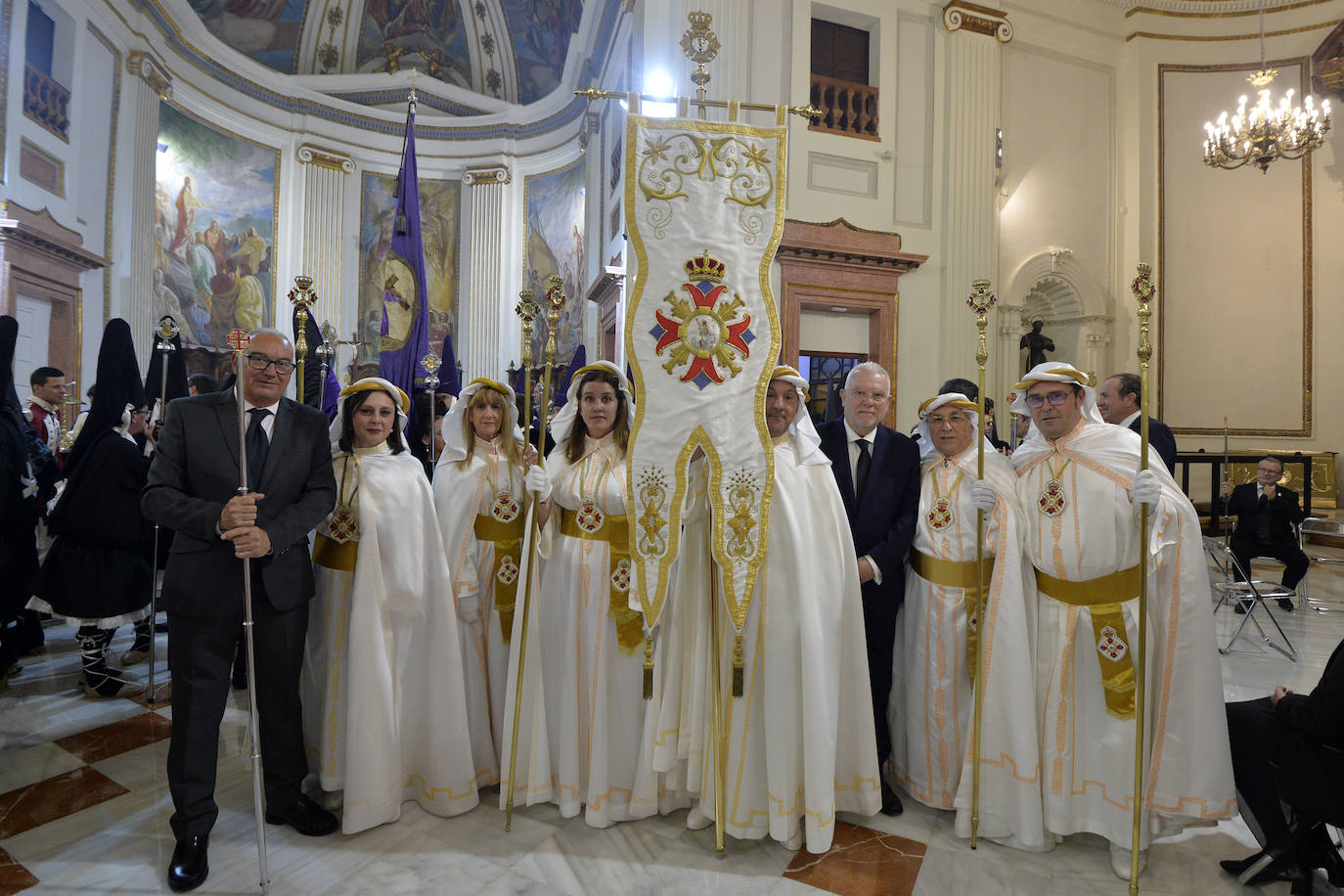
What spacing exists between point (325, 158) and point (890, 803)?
16.3 meters

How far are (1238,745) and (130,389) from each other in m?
5.95

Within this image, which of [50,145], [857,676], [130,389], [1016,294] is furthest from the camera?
[1016,294]

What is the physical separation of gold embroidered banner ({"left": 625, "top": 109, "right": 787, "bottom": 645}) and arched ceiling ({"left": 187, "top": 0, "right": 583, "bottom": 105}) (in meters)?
13.2

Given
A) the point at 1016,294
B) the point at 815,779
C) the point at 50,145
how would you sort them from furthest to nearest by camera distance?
the point at 1016,294, the point at 50,145, the point at 815,779

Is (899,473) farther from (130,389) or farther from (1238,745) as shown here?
(130,389)

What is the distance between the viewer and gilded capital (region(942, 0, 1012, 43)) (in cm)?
952

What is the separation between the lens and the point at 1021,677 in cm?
294

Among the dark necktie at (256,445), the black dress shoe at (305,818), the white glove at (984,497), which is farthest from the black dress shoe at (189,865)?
the white glove at (984,497)

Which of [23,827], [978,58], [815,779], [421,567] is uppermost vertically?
[978,58]

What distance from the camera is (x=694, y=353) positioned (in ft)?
9.17

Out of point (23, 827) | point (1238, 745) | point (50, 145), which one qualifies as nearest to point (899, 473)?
point (1238, 745)

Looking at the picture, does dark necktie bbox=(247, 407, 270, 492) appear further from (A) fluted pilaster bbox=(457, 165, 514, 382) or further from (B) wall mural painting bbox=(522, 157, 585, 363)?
(A) fluted pilaster bbox=(457, 165, 514, 382)

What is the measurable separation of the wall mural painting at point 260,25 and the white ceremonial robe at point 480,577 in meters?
15.3

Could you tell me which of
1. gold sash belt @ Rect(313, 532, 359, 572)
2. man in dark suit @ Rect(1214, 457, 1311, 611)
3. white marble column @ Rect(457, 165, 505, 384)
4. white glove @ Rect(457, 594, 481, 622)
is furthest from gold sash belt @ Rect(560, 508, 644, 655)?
white marble column @ Rect(457, 165, 505, 384)
